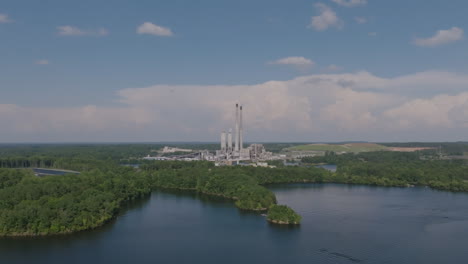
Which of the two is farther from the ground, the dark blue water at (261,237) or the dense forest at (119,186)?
the dense forest at (119,186)

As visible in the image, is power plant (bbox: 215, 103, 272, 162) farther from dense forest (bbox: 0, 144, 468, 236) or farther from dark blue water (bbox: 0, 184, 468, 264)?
dark blue water (bbox: 0, 184, 468, 264)

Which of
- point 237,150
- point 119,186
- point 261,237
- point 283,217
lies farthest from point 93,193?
point 237,150

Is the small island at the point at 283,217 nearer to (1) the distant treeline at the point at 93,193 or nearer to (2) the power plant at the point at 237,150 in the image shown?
(1) the distant treeline at the point at 93,193

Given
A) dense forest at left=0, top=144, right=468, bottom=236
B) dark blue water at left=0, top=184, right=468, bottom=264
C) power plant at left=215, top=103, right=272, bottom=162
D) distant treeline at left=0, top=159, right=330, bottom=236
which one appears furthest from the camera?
power plant at left=215, top=103, right=272, bottom=162

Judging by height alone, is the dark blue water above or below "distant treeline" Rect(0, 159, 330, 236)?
below

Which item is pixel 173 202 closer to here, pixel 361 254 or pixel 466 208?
pixel 361 254

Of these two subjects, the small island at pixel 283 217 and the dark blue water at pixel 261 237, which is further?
the small island at pixel 283 217

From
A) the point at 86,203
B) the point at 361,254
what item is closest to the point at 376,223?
the point at 361,254

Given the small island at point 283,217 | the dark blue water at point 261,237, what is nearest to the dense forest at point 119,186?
the small island at point 283,217

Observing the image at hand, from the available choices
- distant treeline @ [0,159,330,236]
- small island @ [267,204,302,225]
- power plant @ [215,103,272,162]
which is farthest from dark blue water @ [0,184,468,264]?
power plant @ [215,103,272,162]
